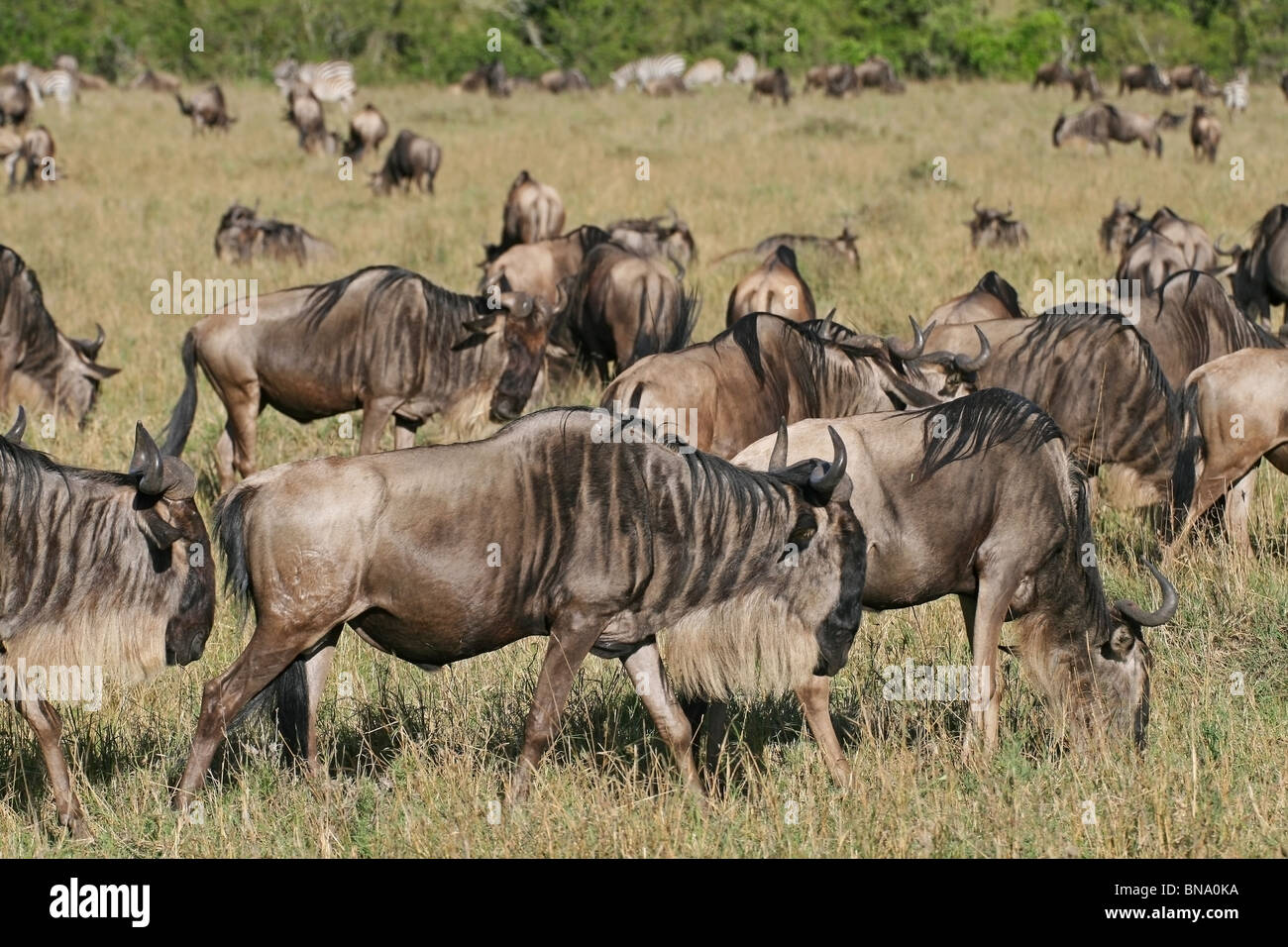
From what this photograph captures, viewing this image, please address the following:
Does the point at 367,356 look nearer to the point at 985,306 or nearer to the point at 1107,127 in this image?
the point at 985,306

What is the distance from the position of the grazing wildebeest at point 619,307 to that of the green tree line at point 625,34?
34.8 m

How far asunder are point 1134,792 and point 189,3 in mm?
46157

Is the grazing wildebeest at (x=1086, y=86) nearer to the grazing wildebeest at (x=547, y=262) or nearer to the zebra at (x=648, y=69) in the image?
the zebra at (x=648, y=69)

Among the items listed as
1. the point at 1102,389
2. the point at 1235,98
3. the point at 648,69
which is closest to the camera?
the point at 1102,389

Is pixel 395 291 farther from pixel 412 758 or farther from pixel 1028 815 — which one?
pixel 1028 815

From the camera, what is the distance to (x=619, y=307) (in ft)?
32.9

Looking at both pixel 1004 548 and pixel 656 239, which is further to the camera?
pixel 656 239

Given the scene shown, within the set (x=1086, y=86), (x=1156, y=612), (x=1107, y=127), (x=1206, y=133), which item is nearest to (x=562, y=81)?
(x=1086, y=86)

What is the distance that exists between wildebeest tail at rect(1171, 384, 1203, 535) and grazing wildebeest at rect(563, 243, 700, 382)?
3.38 m

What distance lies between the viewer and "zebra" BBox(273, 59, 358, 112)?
37344mm

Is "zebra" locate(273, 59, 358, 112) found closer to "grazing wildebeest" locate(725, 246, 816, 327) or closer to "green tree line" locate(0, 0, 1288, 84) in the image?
"green tree line" locate(0, 0, 1288, 84)

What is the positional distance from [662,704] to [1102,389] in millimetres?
3434

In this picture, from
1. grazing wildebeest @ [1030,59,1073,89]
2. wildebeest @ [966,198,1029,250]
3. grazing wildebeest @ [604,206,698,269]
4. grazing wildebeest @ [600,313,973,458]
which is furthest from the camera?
grazing wildebeest @ [1030,59,1073,89]

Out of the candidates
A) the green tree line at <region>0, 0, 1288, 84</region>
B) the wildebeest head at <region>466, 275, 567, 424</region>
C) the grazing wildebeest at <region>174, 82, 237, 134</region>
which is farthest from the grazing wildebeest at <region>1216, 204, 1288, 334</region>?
the green tree line at <region>0, 0, 1288, 84</region>
